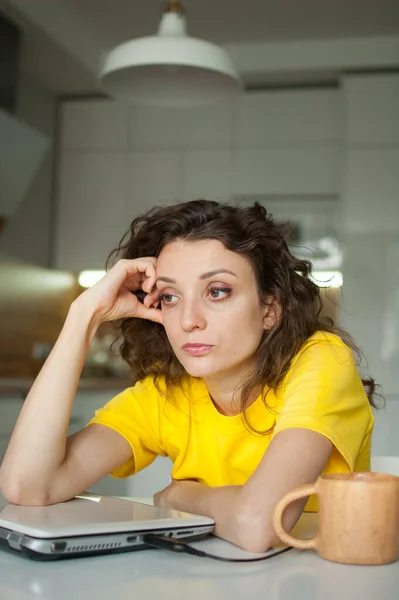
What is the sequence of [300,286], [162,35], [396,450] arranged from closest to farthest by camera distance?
[300,286] < [162,35] < [396,450]

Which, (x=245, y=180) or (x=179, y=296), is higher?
(x=245, y=180)

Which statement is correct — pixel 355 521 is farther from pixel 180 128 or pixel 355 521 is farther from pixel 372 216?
pixel 180 128

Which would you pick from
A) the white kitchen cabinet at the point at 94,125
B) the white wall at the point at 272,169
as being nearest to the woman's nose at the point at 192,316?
the white wall at the point at 272,169

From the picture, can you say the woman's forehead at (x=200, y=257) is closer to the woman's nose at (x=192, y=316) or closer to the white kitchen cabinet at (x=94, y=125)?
the woman's nose at (x=192, y=316)

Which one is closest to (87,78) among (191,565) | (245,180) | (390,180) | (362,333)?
(245,180)

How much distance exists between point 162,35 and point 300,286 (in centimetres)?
104

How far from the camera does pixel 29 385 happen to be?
3.56m

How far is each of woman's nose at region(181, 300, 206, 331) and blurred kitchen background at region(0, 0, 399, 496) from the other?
2620 millimetres

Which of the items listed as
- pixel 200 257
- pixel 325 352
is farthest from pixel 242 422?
pixel 200 257

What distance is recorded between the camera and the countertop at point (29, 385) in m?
3.34

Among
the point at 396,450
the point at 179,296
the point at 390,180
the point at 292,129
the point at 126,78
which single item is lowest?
the point at 396,450

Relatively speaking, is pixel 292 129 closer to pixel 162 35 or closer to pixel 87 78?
pixel 87 78

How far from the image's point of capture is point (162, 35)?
2.17 metres

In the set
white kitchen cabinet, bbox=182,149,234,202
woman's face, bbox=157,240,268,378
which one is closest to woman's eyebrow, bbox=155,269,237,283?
woman's face, bbox=157,240,268,378
